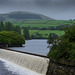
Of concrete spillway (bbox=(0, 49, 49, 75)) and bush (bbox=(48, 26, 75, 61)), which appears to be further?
concrete spillway (bbox=(0, 49, 49, 75))

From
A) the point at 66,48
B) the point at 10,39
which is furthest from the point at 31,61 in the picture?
the point at 10,39

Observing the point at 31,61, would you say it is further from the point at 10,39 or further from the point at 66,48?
the point at 10,39

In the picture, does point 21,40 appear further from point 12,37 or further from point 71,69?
point 71,69

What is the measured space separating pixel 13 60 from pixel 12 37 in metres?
55.8

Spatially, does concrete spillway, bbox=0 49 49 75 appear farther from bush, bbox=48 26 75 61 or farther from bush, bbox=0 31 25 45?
bush, bbox=0 31 25 45

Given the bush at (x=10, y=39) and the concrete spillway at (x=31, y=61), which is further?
the bush at (x=10, y=39)

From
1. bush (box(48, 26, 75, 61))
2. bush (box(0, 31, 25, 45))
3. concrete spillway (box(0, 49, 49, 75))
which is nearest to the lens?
bush (box(48, 26, 75, 61))

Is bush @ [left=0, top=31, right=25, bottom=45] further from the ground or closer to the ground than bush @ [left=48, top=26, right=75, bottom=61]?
closer to the ground

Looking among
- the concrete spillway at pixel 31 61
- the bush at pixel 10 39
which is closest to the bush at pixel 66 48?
the concrete spillway at pixel 31 61

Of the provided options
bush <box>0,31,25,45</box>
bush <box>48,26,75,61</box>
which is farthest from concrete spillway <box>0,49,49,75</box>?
bush <box>0,31,25,45</box>

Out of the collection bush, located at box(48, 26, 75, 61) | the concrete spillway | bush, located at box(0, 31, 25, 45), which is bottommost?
bush, located at box(0, 31, 25, 45)

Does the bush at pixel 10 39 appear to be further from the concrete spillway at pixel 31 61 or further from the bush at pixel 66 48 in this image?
the bush at pixel 66 48

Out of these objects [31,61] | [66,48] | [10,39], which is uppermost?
[66,48]

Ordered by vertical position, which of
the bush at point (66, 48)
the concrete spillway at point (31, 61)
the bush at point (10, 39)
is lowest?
the bush at point (10, 39)
